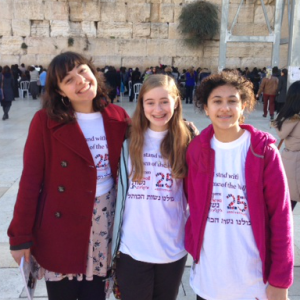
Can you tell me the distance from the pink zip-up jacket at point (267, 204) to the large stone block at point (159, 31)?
19149mm

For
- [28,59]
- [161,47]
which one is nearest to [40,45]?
[28,59]

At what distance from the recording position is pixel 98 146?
1.97 metres

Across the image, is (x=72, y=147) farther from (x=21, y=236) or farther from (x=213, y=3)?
(x=213, y=3)

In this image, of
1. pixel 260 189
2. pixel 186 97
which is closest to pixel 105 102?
pixel 260 189

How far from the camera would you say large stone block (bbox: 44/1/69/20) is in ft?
63.1

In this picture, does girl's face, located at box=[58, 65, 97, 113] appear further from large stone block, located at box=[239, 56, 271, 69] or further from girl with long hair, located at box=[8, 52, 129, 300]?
large stone block, located at box=[239, 56, 271, 69]

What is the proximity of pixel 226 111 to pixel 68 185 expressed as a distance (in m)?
0.89

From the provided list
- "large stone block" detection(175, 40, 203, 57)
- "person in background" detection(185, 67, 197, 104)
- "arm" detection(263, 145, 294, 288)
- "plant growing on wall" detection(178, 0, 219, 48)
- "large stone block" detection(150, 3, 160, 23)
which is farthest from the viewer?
"large stone block" detection(175, 40, 203, 57)

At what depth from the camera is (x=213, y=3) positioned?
19.1 metres

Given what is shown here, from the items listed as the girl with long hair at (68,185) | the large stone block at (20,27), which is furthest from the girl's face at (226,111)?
the large stone block at (20,27)

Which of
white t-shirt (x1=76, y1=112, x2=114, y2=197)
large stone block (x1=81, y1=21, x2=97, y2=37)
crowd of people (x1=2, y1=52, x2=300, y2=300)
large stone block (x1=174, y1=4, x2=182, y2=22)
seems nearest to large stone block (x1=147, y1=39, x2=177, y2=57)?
large stone block (x1=174, y1=4, x2=182, y2=22)

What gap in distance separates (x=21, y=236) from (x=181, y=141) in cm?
97

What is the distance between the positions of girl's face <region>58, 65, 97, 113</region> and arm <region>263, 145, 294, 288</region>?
3.23ft

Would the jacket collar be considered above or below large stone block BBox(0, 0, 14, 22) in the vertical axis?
below
